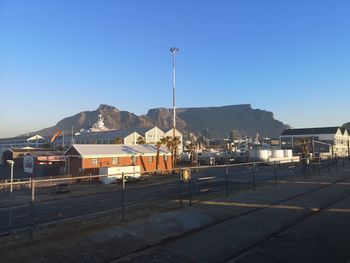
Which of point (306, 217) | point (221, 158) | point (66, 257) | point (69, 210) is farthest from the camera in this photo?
point (221, 158)

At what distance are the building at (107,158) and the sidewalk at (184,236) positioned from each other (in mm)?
41277

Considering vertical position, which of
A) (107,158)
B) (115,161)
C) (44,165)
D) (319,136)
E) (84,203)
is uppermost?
(319,136)

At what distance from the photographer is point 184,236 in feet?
37.2

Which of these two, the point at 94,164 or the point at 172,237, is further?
the point at 94,164

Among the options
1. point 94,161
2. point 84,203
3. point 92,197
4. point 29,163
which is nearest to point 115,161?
point 94,161

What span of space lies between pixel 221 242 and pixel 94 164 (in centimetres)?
5146

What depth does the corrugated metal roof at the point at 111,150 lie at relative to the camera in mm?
60284

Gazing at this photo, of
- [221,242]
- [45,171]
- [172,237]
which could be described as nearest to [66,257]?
[172,237]

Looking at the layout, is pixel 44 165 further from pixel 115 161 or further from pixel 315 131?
pixel 315 131

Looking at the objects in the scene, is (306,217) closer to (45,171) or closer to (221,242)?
(221,242)

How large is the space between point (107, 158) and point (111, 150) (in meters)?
2.23

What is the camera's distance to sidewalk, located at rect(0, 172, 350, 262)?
9.30 meters

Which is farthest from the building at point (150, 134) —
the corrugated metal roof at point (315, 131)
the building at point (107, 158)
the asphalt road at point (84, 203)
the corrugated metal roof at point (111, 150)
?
the asphalt road at point (84, 203)

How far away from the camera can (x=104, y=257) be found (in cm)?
916
